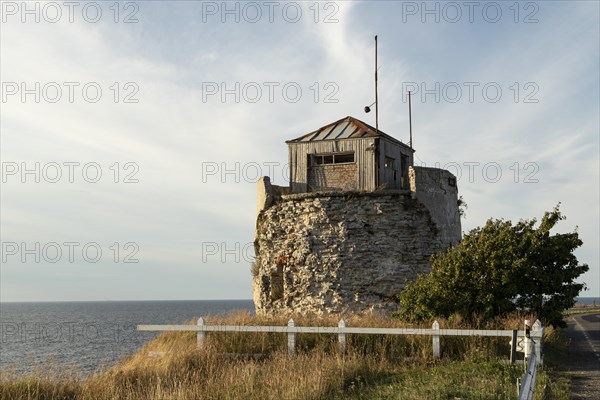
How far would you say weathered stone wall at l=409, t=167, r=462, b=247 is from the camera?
22984 mm

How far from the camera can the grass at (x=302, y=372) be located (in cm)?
1131

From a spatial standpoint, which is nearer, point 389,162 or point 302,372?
point 302,372

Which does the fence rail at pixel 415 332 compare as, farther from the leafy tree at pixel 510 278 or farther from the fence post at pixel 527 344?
the leafy tree at pixel 510 278

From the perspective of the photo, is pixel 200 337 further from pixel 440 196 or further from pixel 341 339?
pixel 440 196

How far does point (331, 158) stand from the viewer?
24906 mm

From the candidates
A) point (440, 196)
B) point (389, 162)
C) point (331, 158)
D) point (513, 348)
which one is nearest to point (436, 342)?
point (513, 348)

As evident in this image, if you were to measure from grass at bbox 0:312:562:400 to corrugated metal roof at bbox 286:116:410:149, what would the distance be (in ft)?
29.6

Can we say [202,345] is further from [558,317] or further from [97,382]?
[558,317]

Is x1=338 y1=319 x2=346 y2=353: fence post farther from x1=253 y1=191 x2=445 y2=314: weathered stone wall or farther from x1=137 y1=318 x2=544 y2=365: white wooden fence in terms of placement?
x1=253 y1=191 x2=445 y2=314: weathered stone wall

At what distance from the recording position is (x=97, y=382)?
42.5 ft

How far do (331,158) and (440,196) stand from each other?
464 centimetres

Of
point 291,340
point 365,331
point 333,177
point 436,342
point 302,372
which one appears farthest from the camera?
point 333,177

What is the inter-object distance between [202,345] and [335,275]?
7.74 metres

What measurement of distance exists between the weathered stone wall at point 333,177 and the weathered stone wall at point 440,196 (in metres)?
2.26
